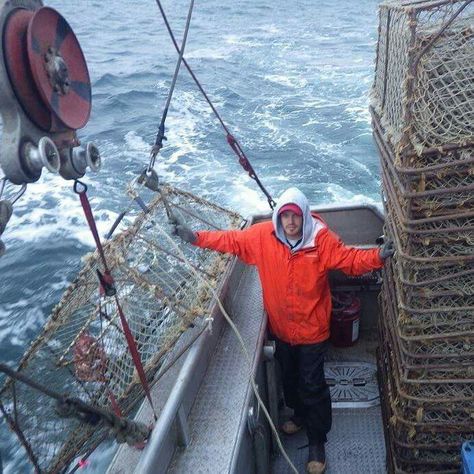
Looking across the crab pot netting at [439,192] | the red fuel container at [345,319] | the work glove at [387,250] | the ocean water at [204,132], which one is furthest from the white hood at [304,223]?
the ocean water at [204,132]

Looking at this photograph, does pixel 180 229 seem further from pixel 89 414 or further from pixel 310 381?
pixel 89 414

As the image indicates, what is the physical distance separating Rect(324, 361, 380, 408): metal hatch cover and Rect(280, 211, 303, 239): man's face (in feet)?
5.58

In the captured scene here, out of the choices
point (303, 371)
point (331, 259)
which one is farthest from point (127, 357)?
point (331, 259)

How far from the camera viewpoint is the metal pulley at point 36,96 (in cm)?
167

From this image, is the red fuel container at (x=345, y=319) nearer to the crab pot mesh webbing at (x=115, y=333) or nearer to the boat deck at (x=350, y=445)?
the boat deck at (x=350, y=445)

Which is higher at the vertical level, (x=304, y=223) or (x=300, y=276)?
(x=304, y=223)

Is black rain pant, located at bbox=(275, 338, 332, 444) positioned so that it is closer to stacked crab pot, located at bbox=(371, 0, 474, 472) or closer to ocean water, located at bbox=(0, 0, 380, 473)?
stacked crab pot, located at bbox=(371, 0, 474, 472)

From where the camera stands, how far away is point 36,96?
175 cm

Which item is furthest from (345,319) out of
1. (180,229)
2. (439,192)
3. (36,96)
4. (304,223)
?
(36,96)

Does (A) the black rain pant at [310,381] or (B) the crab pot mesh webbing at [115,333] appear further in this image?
(A) the black rain pant at [310,381]

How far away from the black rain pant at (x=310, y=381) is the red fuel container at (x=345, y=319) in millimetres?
929

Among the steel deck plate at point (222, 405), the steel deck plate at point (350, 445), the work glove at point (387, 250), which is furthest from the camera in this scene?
the steel deck plate at point (350, 445)

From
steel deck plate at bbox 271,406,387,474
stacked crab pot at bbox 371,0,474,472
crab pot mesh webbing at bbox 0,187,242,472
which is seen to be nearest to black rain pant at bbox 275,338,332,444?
steel deck plate at bbox 271,406,387,474

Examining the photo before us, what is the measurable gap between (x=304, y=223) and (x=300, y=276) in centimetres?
34
